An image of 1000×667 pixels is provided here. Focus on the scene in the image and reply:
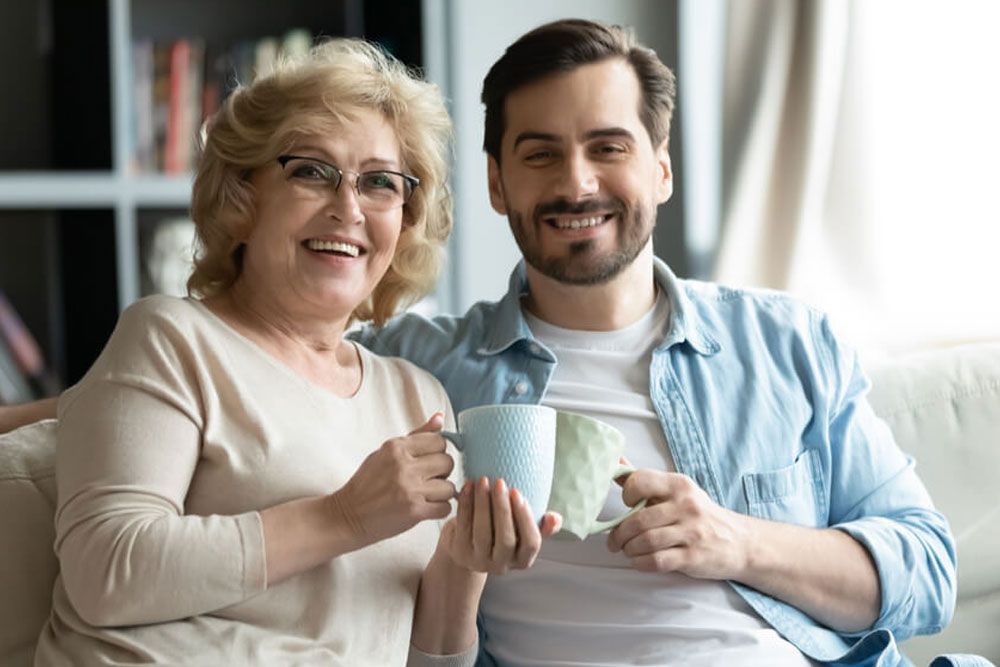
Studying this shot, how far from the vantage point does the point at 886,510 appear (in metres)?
1.87

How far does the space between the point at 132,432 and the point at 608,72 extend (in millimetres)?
852

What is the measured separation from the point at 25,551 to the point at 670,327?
869 mm

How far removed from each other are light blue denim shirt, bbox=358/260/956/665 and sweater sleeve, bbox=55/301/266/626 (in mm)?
488

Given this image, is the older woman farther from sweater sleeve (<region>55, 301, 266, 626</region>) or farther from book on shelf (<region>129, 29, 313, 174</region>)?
book on shelf (<region>129, 29, 313, 174</region>)

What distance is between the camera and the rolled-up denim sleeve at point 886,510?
1.80m

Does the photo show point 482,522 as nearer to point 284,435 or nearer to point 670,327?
point 284,435

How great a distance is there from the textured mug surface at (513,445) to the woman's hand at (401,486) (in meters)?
0.05

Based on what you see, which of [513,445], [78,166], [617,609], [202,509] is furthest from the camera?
[78,166]

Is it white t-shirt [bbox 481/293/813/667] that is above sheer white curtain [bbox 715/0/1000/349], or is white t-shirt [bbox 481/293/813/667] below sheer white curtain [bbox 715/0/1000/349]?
below

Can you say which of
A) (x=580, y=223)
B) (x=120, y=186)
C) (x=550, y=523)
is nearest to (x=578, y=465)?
(x=550, y=523)

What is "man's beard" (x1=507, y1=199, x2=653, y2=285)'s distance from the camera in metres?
1.92

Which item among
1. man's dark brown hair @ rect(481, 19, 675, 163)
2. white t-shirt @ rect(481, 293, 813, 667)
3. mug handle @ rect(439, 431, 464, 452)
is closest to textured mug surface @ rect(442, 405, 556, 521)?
mug handle @ rect(439, 431, 464, 452)

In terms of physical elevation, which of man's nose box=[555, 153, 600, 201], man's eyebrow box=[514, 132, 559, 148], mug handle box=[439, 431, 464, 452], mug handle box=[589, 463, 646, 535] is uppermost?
man's eyebrow box=[514, 132, 559, 148]

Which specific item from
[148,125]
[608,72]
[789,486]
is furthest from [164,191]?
[789,486]
